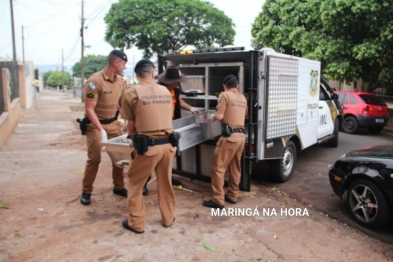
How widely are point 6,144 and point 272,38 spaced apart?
1116 centimetres

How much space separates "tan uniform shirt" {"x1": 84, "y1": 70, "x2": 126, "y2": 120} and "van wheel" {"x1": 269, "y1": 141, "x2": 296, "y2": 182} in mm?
2621

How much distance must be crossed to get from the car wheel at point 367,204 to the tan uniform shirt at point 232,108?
1.57m

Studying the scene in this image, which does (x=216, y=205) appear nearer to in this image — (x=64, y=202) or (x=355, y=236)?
(x=355, y=236)

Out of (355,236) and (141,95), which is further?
(355,236)

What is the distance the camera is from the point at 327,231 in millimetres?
3908

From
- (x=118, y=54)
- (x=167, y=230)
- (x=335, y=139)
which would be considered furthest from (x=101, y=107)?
(x=335, y=139)

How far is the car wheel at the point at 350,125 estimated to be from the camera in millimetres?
11141

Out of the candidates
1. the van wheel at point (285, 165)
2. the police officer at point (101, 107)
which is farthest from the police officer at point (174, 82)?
the van wheel at point (285, 165)

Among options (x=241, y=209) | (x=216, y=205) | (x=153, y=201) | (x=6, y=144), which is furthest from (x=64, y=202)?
(x=6, y=144)

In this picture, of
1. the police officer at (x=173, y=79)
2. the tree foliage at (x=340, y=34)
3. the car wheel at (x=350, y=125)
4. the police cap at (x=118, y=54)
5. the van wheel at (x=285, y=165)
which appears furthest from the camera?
the car wheel at (x=350, y=125)

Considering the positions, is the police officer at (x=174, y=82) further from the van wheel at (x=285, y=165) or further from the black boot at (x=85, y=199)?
the van wheel at (x=285, y=165)

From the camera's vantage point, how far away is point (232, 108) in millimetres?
4309

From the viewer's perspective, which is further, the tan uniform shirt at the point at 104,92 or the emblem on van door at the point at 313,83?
the emblem on van door at the point at 313,83

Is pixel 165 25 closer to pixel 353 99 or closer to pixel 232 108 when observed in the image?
pixel 353 99
